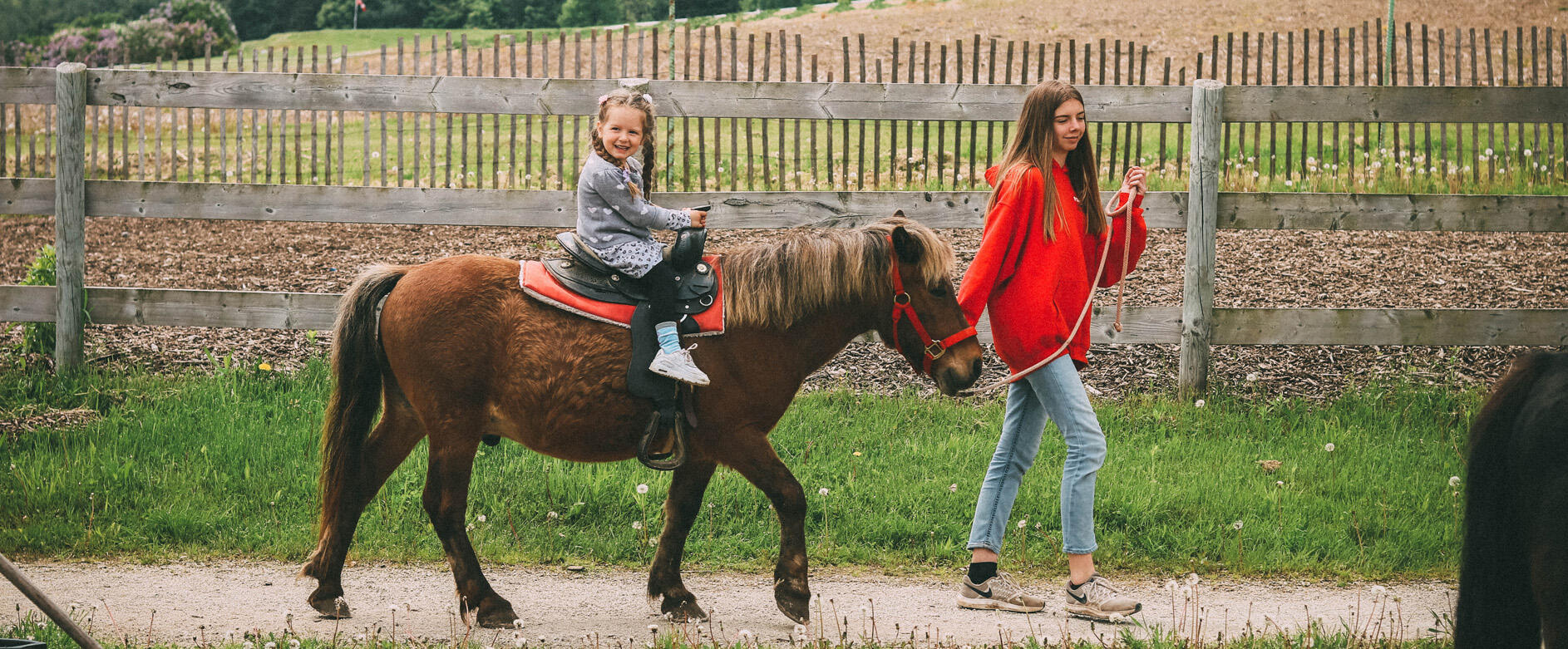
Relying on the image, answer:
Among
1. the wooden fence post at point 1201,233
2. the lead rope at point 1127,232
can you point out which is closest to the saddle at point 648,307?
the lead rope at point 1127,232

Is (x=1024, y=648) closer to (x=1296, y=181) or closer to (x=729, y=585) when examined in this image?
(x=729, y=585)

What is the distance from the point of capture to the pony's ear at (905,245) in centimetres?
405

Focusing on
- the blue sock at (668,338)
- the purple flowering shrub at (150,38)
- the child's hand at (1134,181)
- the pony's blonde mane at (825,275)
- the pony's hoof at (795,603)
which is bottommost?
the pony's hoof at (795,603)

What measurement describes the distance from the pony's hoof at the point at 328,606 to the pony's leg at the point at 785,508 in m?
1.56

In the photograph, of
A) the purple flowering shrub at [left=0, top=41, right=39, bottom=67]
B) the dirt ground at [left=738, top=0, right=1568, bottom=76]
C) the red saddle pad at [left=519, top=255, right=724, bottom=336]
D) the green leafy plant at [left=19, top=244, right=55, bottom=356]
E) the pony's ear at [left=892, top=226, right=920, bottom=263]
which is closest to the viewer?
the pony's ear at [left=892, top=226, right=920, bottom=263]

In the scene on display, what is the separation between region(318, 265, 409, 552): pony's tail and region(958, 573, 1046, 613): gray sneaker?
7.86 ft

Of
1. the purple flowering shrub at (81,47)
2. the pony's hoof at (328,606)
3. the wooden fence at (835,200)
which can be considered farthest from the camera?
the purple flowering shrub at (81,47)

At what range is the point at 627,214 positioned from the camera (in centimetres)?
409

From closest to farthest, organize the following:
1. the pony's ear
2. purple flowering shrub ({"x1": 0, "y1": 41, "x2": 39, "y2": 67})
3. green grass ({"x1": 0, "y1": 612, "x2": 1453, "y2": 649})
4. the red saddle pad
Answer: green grass ({"x1": 0, "y1": 612, "x2": 1453, "y2": 649}) < the pony's ear < the red saddle pad < purple flowering shrub ({"x1": 0, "y1": 41, "x2": 39, "y2": 67})

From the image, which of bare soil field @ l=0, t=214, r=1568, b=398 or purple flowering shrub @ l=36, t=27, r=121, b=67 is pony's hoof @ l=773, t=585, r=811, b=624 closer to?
bare soil field @ l=0, t=214, r=1568, b=398

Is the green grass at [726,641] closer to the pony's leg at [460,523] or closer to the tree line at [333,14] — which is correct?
the pony's leg at [460,523]

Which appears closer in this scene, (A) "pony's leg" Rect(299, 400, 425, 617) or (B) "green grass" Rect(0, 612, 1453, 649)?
(B) "green grass" Rect(0, 612, 1453, 649)

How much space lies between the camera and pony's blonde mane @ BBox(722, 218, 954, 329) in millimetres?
4129

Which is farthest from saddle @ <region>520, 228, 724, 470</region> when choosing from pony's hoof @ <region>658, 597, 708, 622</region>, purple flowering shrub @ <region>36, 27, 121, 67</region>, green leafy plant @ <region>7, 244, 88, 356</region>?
purple flowering shrub @ <region>36, 27, 121, 67</region>
